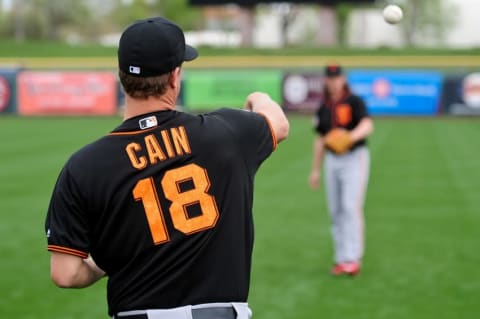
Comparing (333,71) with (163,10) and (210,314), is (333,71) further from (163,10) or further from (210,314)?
(163,10)

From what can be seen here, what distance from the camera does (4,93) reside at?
93.8ft

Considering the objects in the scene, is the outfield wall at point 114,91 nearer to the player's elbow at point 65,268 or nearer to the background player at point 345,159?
the background player at point 345,159

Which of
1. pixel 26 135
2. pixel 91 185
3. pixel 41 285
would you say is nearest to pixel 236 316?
pixel 91 185

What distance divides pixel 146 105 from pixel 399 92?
25.1 m

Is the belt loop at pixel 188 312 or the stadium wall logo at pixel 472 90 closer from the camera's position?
the belt loop at pixel 188 312

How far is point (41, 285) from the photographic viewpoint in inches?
298

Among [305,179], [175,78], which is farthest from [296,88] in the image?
[175,78]

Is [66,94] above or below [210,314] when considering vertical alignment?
below

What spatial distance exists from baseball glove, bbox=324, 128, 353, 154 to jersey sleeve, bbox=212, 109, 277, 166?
4.66m

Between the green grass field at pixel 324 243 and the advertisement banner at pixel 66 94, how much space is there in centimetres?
1021

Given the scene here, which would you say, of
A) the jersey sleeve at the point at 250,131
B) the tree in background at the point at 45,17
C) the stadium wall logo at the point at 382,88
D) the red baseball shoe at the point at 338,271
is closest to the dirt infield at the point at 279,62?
the stadium wall logo at the point at 382,88

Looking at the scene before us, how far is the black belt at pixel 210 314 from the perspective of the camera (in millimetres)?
2889

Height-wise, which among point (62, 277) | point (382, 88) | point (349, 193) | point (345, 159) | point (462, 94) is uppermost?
point (62, 277)

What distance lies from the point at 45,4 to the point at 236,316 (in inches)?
3296
